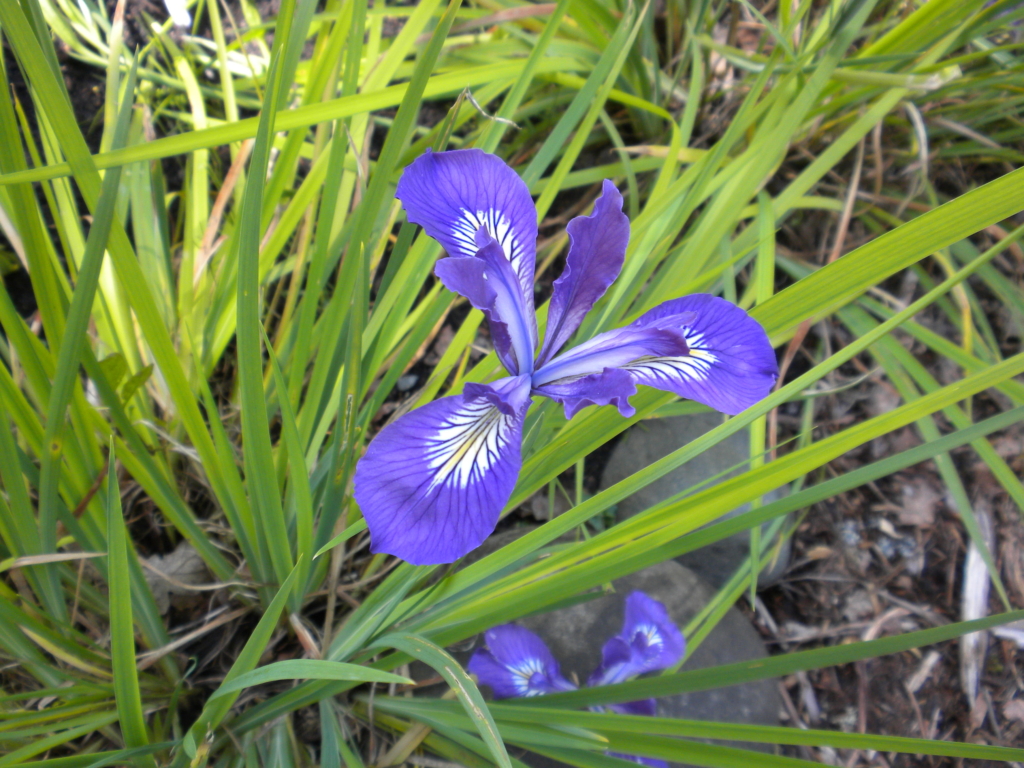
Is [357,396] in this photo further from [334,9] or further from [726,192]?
[334,9]

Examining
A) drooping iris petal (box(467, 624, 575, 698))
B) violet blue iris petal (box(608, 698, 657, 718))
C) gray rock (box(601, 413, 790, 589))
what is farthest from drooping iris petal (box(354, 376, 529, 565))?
gray rock (box(601, 413, 790, 589))

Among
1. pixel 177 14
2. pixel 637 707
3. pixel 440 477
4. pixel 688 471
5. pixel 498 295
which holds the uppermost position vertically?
pixel 177 14

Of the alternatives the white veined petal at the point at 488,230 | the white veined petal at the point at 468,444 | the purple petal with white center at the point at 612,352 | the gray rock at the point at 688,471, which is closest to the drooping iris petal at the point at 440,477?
the white veined petal at the point at 468,444

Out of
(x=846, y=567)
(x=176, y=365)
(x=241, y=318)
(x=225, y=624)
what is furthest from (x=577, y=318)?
(x=846, y=567)

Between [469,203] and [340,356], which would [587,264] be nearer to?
[469,203]

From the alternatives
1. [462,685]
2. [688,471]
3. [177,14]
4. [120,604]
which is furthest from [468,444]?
[177,14]

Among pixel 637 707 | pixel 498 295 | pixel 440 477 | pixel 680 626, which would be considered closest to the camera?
pixel 440 477

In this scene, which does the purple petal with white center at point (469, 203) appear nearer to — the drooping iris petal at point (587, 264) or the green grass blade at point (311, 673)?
the drooping iris petal at point (587, 264)
